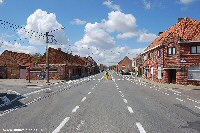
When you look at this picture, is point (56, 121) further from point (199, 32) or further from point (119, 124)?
point (199, 32)

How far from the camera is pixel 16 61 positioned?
54406 mm

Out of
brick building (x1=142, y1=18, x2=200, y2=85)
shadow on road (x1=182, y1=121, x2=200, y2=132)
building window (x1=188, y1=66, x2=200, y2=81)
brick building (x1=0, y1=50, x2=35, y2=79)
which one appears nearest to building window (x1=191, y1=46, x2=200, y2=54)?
brick building (x1=142, y1=18, x2=200, y2=85)

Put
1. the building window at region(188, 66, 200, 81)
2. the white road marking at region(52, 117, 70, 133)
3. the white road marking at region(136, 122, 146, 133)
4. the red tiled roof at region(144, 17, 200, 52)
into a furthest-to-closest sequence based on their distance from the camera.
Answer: the red tiled roof at region(144, 17, 200, 52) → the building window at region(188, 66, 200, 81) → the white road marking at region(52, 117, 70, 133) → the white road marking at region(136, 122, 146, 133)

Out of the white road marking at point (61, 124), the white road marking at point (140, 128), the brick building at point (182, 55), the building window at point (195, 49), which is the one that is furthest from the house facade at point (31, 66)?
the white road marking at point (140, 128)

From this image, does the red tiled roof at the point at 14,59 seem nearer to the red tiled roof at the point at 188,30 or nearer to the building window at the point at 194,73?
the red tiled roof at the point at 188,30

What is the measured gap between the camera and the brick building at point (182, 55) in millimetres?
35281

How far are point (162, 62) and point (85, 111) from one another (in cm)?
2746

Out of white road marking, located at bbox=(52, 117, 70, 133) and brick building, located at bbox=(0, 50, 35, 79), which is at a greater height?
brick building, located at bbox=(0, 50, 35, 79)

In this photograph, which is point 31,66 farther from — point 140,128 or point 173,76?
point 140,128

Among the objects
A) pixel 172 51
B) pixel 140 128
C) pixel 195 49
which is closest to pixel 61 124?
pixel 140 128

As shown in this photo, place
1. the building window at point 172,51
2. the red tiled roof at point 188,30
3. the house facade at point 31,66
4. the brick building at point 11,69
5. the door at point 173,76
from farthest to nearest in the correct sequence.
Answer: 1. the brick building at point 11,69
2. the house facade at point 31,66
3. the door at point 173,76
4. the building window at point 172,51
5. the red tiled roof at point 188,30

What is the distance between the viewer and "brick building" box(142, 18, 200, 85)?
1389 inches

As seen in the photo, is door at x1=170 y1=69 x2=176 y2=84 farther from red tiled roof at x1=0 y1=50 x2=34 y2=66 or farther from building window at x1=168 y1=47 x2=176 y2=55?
red tiled roof at x1=0 y1=50 x2=34 y2=66

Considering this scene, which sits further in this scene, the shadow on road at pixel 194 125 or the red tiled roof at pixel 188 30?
the red tiled roof at pixel 188 30
